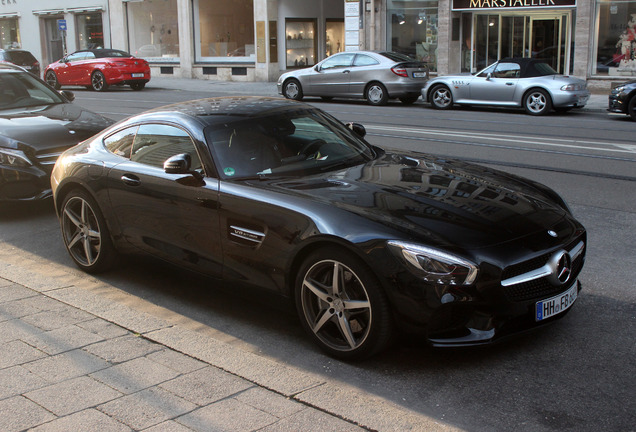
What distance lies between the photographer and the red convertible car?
1076 inches

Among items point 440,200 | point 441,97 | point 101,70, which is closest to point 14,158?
point 440,200

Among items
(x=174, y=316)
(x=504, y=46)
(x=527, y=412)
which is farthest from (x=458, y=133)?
(x=504, y=46)

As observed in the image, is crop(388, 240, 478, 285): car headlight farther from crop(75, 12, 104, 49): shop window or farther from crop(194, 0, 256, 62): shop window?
crop(75, 12, 104, 49): shop window

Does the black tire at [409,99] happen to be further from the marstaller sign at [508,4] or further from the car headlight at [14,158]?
the car headlight at [14,158]

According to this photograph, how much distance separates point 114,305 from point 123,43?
3414 centimetres

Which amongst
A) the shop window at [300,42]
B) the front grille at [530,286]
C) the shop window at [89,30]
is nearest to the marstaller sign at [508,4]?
the shop window at [300,42]

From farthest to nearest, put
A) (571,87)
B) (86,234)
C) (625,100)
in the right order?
(571,87), (625,100), (86,234)

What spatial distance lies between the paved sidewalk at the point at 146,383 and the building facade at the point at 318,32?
70.8 feet

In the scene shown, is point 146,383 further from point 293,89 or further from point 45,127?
point 293,89

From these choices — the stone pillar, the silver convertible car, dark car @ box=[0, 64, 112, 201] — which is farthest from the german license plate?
the stone pillar

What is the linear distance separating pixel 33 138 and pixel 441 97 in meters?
13.7

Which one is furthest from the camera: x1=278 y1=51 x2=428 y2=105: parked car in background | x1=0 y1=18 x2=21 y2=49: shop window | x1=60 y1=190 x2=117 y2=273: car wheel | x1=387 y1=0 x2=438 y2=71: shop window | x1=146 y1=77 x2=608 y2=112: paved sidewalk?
x1=0 y1=18 x2=21 y2=49: shop window

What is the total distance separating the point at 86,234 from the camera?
6.09m

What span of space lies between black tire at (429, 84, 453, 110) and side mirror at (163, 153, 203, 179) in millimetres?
15680
